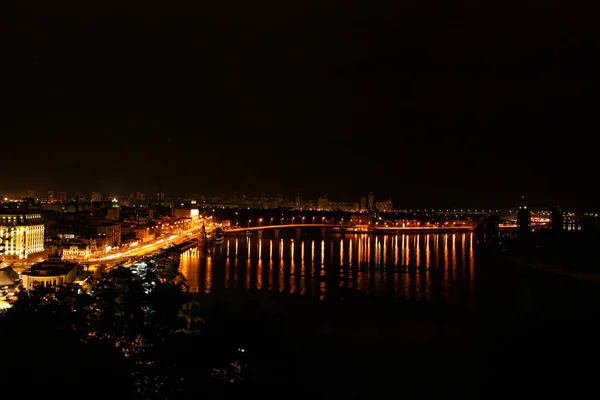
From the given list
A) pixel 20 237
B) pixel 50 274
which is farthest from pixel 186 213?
pixel 50 274

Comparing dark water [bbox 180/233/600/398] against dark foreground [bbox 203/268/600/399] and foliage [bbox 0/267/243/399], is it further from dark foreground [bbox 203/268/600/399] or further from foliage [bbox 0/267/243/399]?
foliage [bbox 0/267/243/399]

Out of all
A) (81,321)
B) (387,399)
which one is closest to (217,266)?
(387,399)

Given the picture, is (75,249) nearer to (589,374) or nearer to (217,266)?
(217,266)

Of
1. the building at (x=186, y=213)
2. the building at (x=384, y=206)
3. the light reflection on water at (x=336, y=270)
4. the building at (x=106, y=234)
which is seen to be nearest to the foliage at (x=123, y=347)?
the light reflection on water at (x=336, y=270)

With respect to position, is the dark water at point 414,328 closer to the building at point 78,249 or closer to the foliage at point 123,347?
the foliage at point 123,347

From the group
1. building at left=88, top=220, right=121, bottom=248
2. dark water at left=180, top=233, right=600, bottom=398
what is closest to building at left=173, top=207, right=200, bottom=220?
building at left=88, top=220, right=121, bottom=248

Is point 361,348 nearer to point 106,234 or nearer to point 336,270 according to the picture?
point 336,270
